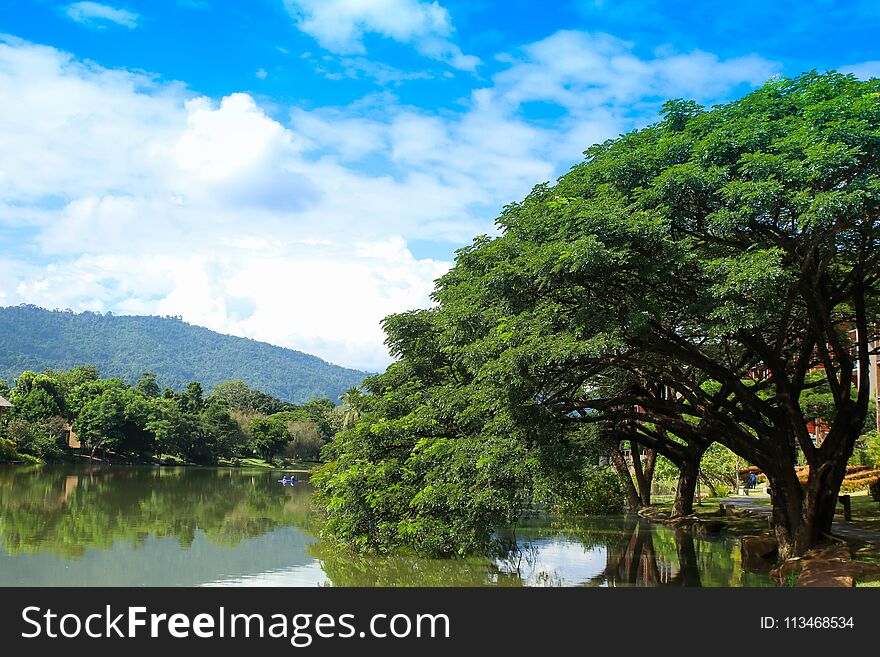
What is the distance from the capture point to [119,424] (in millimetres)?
73688

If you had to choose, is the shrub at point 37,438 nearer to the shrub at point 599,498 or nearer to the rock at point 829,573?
the shrub at point 599,498

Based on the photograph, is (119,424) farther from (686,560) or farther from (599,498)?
(686,560)

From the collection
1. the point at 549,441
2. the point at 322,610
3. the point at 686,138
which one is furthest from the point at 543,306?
the point at 322,610

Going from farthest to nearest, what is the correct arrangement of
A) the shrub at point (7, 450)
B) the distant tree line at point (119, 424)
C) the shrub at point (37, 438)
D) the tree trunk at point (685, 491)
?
the distant tree line at point (119, 424) < the shrub at point (37, 438) < the shrub at point (7, 450) < the tree trunk at point (685, 491)

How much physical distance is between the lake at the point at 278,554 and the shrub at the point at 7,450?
27.6m

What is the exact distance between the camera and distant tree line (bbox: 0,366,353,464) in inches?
2594

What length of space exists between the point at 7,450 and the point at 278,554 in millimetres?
47703

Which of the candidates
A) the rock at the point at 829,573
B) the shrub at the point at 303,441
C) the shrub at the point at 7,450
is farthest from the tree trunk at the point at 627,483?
the shrub at the point at 303,441

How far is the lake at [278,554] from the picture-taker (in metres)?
16.2

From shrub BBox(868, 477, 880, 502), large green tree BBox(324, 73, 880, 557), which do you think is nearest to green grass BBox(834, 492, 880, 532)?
shrub BBox(868, 477, 880, 502)

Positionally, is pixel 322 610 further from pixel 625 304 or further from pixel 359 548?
pixel 359 548

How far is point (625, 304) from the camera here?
1352 cm

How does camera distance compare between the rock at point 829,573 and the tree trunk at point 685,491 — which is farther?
the tree trunk at point 685,491

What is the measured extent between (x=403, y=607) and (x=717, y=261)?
23.6 feet
